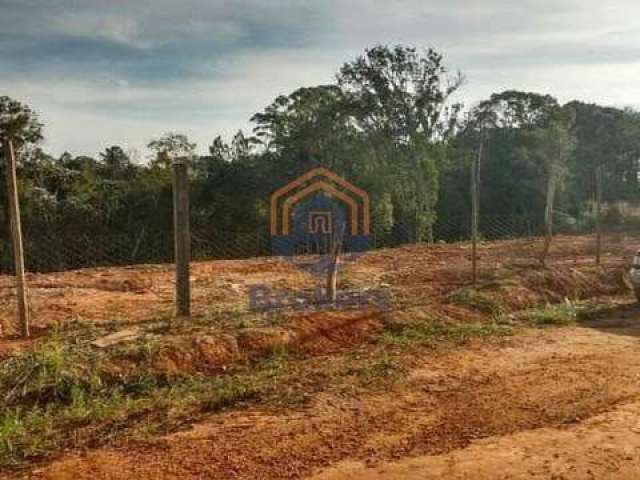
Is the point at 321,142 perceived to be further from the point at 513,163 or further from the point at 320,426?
the point at 320,426

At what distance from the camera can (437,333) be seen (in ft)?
21.1

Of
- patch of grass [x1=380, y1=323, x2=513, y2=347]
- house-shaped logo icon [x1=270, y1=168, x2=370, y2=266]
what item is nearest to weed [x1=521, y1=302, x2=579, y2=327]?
patch of grass [x1=380, y1=323, x2=513, y2=347]

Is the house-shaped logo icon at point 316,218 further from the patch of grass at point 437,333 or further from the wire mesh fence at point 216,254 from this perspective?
the patch of grass at point 437,333

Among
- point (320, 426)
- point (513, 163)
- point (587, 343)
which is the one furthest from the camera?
point (513, 163)

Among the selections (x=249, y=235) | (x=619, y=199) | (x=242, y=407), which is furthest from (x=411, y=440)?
(x=619, y=199)

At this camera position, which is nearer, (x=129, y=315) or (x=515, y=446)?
(x=515, y=446)

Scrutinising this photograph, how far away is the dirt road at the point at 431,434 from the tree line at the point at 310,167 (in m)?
11.7

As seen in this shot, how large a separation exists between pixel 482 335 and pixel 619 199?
2464 centimetres

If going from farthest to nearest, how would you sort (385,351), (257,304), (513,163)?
(513,163) → (257,304) → (385,351)

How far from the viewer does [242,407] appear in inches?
171

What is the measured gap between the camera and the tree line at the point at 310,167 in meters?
16.8

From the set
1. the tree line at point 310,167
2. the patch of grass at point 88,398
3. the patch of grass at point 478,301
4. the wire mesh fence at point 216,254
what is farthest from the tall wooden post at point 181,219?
the tree line at point 310,167

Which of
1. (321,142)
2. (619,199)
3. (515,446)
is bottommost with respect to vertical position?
(515,446)

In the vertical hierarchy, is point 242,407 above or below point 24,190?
below
